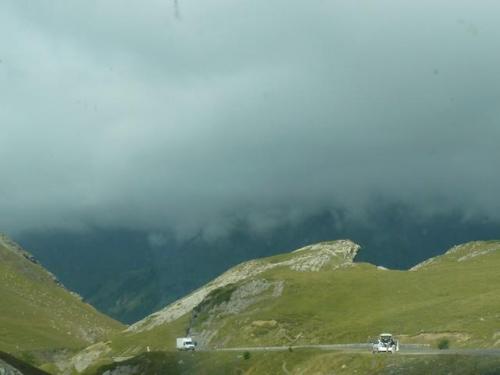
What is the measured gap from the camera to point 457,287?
199 m

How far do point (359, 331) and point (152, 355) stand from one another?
49.4 metres

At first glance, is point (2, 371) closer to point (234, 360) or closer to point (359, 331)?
point (234, 360)

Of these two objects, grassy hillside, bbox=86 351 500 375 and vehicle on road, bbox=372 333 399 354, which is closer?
grassy hillside, bbox=86 351 500 375

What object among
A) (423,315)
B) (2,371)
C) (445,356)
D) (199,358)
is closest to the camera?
(2,371)

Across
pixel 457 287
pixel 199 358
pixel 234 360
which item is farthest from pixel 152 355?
pixel 457 287

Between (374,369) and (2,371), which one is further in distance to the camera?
(374,369)

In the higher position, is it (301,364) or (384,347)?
(301,364)

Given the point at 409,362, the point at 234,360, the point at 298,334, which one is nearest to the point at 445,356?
the point at 409,362

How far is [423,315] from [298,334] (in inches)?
1619

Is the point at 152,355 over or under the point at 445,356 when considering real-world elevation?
over

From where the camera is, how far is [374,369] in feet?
322

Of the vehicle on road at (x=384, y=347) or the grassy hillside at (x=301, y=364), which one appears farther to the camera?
the vehicle on road at (x=384, y=347)

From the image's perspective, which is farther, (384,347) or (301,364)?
(301,364)

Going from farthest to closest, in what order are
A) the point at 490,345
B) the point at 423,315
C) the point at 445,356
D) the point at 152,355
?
the point at 423,315, the point at 152,355, the point at 490,345, the point at 445,356
